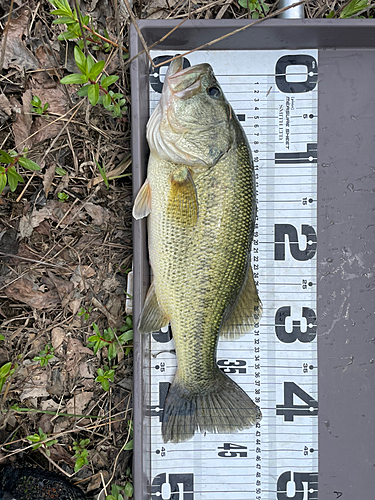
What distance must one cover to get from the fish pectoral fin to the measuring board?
503mm

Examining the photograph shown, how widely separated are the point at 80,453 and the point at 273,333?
3.91 ft

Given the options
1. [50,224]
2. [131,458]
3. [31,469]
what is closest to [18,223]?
[50,224]

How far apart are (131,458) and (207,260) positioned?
1.18 m

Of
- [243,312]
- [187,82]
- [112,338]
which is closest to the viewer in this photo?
[187,82]

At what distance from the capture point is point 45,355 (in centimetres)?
194

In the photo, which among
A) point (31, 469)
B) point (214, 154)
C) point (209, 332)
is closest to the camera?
point (214, 154)

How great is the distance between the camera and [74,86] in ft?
6.32

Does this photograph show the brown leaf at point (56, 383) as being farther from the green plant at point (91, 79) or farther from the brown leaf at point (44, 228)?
the green plant at point (91, 79)

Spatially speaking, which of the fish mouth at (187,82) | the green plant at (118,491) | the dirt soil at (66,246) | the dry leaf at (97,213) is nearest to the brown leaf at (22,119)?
the dirt soil at (66,246)

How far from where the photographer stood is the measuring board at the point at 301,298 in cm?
195

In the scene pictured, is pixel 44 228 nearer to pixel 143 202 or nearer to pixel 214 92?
pixel 143 202

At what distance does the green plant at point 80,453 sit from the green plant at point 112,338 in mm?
467

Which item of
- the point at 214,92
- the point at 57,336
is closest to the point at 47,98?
the point at 214,92

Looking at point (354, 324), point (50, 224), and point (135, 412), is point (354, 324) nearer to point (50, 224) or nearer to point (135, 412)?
point (135, 412)
